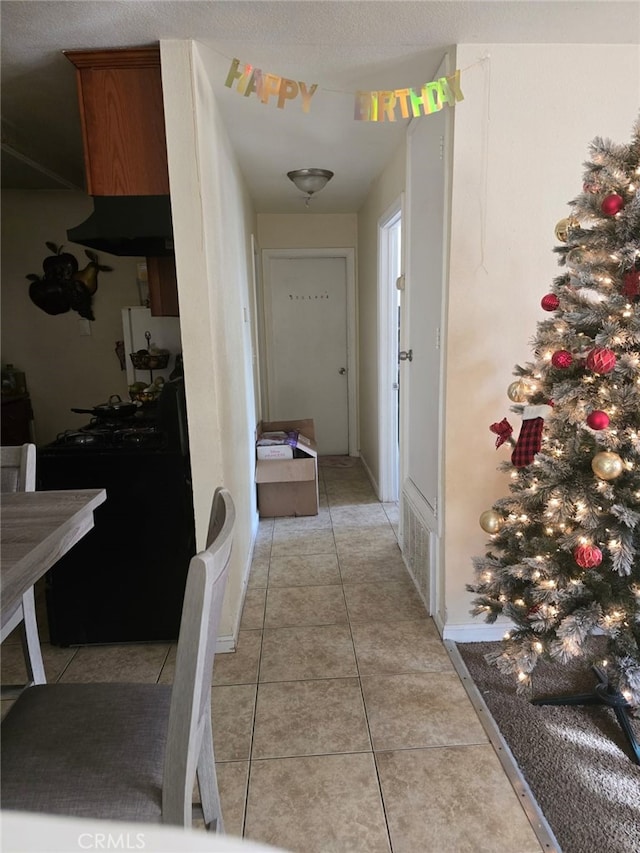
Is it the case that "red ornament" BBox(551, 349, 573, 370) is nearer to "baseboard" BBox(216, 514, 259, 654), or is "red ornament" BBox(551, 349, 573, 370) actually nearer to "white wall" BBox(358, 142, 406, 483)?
"baseboard" BBox(216, 514, 259, 654)

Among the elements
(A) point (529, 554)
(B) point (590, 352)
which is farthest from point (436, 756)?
(B) point (590, 352)

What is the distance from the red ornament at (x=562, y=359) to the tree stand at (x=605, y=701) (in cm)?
110

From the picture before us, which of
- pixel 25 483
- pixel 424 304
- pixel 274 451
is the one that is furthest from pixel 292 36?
pixel 274 451

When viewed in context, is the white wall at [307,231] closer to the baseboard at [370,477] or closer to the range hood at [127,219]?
the baseboard at [370,477]

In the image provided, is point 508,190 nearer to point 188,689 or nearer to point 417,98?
point 417,98

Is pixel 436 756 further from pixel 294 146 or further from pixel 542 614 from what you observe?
pixel 294 146

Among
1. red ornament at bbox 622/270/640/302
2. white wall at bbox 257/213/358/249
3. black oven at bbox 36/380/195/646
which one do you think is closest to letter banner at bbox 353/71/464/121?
red ornament at bbox 622/270/640/302

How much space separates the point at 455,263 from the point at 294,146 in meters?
1.40

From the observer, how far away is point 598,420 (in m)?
1.33

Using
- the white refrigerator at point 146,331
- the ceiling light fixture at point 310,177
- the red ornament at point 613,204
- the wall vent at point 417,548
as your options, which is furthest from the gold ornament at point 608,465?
the white refrigerator at point 146,331

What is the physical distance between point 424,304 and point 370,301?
1.66 meters

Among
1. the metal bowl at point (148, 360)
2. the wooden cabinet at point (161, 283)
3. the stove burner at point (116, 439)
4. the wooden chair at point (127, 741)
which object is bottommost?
the wooden chair at point (127, 741)

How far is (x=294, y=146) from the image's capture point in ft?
8.93

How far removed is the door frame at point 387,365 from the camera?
3382 millimetres
